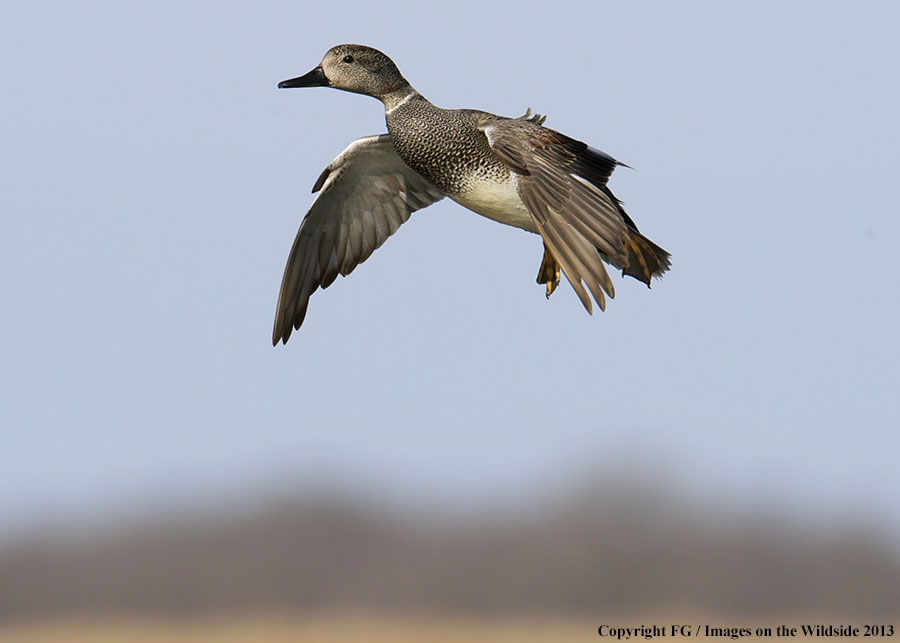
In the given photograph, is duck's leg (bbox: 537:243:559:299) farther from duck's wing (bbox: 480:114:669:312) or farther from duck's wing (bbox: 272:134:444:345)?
duck's wing (bbox: 272:134:444:345)

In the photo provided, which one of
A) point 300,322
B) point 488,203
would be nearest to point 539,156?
point 488,203

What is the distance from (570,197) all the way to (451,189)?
0.98m

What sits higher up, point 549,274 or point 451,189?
point 451,189

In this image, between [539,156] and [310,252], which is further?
[310,252]

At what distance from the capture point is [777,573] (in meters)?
24.6

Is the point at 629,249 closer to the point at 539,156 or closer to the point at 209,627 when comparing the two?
the point at 539,156

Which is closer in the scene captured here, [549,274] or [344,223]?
[549,274]

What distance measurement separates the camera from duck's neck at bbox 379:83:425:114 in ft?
25.4

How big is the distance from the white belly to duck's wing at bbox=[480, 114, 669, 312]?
241 mm

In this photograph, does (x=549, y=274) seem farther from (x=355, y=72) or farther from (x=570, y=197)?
(x=355, y=72)

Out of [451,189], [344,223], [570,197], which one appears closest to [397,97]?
[451,189]

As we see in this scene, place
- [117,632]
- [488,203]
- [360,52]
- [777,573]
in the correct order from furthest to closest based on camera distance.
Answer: [777,573] → [117,632] → [360,52] → [488,203]

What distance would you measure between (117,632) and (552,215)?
1519 centimetres

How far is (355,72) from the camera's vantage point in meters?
7.76
